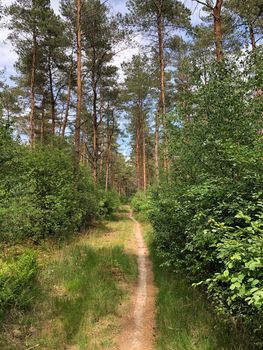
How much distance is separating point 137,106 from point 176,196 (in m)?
20.1

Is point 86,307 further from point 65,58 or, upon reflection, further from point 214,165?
point 65,58

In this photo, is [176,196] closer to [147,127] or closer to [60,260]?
[60,260]

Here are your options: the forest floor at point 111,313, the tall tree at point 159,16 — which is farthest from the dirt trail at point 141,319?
the tall tree at point 159,16

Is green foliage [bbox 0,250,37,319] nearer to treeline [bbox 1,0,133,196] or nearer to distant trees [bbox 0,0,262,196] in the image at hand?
distant trees [bbox 0,0,262,196]

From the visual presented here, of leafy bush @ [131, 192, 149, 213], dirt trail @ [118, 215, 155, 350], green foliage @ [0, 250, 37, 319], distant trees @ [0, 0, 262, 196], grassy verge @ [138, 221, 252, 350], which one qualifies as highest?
distant trees @ [0, 0, 262, 196]

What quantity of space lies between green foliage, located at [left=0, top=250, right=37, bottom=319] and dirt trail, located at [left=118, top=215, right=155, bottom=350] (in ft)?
6.51

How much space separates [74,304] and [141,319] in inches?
55.3

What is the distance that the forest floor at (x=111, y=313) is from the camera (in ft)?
13.9

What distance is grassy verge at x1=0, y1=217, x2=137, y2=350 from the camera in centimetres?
436

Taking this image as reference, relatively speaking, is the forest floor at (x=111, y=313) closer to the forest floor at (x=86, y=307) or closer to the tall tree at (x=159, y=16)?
the forest floor at (x=86, y=307)

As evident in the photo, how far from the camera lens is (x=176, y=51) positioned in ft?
50.7

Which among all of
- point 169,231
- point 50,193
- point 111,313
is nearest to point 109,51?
point 50,193

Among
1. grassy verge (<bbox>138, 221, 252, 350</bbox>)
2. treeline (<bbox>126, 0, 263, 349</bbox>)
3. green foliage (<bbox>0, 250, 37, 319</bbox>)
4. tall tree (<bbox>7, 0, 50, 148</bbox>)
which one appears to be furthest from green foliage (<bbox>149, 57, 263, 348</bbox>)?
tall tree (<bbox>7, 0, 50, 148</bbox>)

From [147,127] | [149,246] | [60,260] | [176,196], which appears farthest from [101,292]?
[147,127]
